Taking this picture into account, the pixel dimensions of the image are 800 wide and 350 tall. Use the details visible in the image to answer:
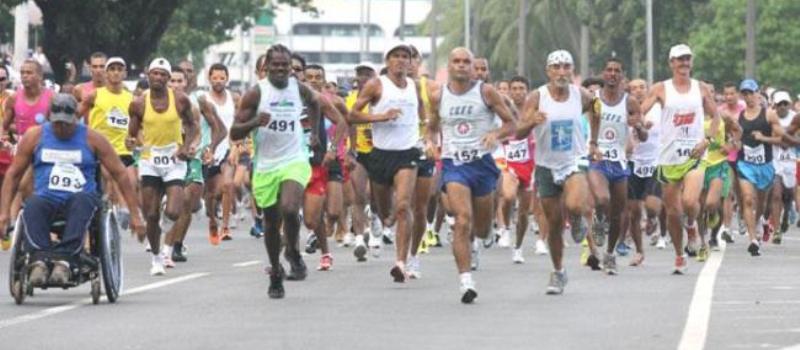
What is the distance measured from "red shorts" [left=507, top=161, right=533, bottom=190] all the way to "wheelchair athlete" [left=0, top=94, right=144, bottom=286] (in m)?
10.4

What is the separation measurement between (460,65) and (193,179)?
554 centimetres

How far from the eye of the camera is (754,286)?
21234 millimetres

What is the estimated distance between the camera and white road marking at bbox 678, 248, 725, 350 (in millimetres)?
15136

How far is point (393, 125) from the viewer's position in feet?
72.1

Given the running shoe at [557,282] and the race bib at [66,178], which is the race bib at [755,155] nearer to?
the running shoe at [557,282]

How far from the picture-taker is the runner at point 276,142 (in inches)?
768

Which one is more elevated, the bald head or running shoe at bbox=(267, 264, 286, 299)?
the bald head

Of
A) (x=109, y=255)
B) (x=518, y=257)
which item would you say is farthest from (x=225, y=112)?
(x=109, y=255)

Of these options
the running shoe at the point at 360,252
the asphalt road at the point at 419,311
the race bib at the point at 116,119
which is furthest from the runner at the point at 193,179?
the running shoe at the point at 360,252

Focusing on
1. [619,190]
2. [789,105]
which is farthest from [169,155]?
[789,105]

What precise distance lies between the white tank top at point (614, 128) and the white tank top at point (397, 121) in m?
2.49

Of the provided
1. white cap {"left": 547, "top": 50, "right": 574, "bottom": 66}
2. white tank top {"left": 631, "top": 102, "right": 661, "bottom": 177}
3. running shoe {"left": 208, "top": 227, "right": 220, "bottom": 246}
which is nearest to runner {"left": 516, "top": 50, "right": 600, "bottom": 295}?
white cap {"left": 547, "top": 50, "right": 574, "bottom": 66}

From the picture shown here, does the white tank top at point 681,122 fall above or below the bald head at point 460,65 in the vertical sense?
below

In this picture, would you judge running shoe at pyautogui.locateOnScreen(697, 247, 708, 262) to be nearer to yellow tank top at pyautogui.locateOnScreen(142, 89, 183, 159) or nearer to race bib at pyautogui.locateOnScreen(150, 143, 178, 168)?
yellow tank top at pyautogui.locateOnScreen(142, 89, 183, 159)
